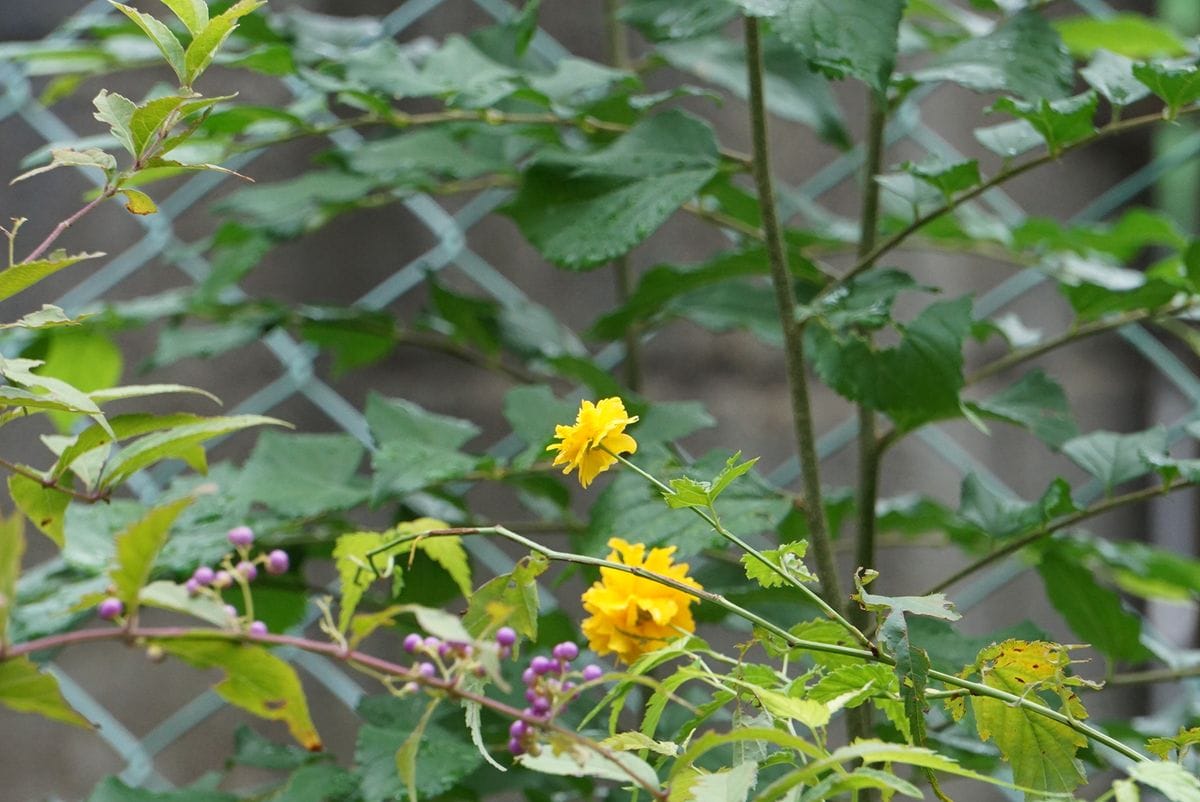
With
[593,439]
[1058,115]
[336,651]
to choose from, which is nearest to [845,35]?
[1058,115]

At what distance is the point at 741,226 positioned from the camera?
70 cm

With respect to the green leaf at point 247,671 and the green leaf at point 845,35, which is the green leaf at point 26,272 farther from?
the green leaf at point 845,35

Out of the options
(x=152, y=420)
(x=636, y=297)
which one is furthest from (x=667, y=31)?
(x=152, y=420)

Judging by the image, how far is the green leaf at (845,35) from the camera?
0.45 metres

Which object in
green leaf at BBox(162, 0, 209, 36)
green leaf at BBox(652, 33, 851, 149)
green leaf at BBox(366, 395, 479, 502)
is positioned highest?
green leaf at BBox(162, 0, 209, 36)

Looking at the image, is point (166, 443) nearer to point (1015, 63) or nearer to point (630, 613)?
point (630, 613)

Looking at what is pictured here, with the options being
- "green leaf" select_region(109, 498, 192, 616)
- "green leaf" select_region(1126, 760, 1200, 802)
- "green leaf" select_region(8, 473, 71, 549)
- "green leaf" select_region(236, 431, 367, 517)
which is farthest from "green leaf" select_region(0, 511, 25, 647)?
"green leaf" select_region(236, 431, 367, 517)

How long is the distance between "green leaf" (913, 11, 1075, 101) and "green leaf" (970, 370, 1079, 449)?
14 cm

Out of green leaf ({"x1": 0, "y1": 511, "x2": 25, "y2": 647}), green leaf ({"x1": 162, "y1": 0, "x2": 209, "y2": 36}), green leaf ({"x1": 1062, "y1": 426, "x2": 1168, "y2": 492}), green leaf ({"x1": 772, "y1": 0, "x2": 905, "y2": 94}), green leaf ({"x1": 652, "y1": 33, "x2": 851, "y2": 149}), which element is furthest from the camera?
green leaf ({"x1": 652, "y1": 33, "x2": 851, "y2": 149})

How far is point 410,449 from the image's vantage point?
1.87 ft

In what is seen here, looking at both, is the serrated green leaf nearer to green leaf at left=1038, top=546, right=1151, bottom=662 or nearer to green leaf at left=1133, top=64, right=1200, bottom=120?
green leaf at left=1133, top=64, right=1200, bottom=120

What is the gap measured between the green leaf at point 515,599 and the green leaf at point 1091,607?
358 mm

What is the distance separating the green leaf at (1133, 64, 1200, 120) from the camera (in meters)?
0.46

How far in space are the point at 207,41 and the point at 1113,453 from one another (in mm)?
450
